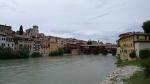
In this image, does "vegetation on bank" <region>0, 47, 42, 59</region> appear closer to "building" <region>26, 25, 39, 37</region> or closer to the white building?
"building" <region>26, 25, 39, 37</region>

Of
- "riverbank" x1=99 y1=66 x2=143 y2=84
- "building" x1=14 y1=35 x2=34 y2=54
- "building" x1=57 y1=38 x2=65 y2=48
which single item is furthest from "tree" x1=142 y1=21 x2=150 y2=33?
"building" x1=57 y1=38 x2=65 y2=48

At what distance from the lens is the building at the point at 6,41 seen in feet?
208

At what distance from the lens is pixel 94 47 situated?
386 feet

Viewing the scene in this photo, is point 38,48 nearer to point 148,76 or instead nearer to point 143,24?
point 143,24

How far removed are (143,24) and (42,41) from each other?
50856 millimetres

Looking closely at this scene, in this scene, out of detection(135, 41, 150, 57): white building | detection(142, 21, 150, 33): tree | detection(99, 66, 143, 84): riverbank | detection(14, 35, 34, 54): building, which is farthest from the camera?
detection(14, 35, 34, 54): building

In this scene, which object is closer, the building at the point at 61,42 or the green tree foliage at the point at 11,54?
the green tree foliage at the point at 11,54

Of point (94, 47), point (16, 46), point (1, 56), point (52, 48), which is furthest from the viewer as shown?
point (94, 47)

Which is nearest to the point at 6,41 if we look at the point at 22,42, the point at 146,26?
the point at 22,42

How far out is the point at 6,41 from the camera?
65.3 metres

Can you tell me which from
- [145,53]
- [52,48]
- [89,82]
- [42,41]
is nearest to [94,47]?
[52,48]

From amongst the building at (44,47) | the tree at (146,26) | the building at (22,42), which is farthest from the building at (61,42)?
the tree at (146,26)

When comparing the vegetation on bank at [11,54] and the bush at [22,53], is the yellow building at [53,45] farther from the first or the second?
the bush at [22,53]

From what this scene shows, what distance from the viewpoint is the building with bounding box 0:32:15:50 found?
63375 millimetres
